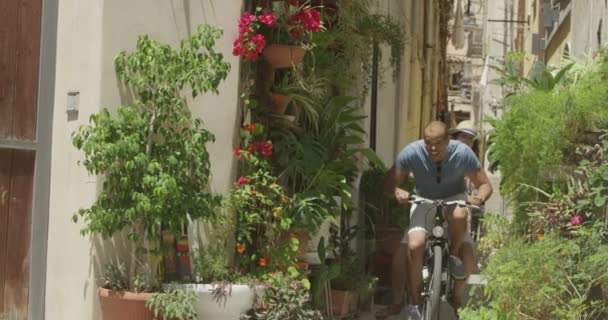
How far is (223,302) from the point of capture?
6.93 metres

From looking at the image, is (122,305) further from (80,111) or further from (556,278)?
(556,278)

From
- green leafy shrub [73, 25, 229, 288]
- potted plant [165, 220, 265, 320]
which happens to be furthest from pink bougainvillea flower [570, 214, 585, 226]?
green leafy shrub [73, 25, 229, 288]

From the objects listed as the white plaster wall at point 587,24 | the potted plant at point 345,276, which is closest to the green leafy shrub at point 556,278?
the potted plant at point 345,276

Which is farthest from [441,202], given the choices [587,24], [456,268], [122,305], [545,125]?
[587,24]

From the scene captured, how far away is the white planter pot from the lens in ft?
22.5

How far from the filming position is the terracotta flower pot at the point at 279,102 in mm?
8422

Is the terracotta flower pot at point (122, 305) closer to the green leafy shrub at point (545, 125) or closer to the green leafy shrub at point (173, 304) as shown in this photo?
the green leafy shrub at point (173, 304)

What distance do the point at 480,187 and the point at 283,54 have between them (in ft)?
6.27

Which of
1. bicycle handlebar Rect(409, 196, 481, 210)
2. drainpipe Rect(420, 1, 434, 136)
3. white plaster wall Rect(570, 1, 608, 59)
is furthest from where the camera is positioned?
drainpipe Rect(420, 1, 434, 136)

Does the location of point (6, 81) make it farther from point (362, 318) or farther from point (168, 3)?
point (362, 318)

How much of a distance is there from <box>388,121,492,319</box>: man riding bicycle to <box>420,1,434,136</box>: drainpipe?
12815 mm

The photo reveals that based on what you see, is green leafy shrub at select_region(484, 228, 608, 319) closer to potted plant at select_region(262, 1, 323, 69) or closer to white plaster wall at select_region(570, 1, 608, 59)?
potted plant at select_region(262, 1, 323, 69)

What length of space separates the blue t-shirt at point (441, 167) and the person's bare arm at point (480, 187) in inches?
1.9

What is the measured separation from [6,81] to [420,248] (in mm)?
3256
